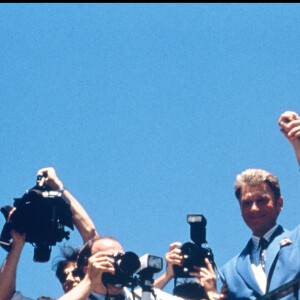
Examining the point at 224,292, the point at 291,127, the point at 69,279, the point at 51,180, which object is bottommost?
the point at 224,292

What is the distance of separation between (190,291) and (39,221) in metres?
1.59

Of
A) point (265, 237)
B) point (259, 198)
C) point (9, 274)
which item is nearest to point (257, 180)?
point (259, 198)

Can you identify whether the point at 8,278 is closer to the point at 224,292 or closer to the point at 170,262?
the point at 170,262

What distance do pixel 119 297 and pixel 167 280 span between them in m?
1.03

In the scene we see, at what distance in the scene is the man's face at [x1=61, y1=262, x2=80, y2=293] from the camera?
5.72 meters

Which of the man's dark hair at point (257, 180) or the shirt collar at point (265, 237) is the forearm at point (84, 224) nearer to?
the man's dark hair at point (257, 180)

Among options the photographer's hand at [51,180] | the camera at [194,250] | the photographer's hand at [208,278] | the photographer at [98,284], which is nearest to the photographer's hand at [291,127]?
the camera at [194,250]

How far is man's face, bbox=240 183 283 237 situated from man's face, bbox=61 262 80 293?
5.43 ft

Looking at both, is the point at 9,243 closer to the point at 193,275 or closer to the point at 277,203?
the point at 193,275

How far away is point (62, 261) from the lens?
6105mm

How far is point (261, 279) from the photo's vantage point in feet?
16.1

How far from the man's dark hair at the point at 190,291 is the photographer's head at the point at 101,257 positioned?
1.68 feet

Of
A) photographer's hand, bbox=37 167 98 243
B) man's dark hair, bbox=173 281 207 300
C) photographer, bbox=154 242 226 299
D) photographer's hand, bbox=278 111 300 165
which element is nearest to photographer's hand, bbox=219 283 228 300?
photographer, bbox=154 242 226 299

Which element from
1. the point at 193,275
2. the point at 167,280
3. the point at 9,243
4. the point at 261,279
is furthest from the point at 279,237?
the point at 9,243
